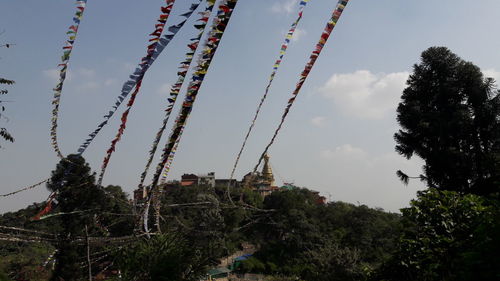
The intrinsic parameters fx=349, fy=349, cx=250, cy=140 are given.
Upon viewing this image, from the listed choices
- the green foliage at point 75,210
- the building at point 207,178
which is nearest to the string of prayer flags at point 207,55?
the green foliage at point 75,210

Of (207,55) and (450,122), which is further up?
(450,122)

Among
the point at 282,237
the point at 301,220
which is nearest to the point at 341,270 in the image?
the point at 301,220

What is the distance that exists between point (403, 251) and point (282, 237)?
38.7m

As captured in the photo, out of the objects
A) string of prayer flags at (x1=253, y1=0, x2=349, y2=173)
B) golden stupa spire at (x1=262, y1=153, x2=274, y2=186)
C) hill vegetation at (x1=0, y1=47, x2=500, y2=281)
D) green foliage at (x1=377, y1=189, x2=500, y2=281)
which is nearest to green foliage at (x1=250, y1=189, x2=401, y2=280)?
hill vegetation at (x1=0, y1=47, x2=500, y2=281)

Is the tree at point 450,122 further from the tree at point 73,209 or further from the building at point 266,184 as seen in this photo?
the building at point 266,184

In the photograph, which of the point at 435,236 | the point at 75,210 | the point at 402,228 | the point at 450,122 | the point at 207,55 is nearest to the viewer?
the point at 207,55

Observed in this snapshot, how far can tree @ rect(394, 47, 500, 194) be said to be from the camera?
584 inches

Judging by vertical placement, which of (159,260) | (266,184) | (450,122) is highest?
(266,184)

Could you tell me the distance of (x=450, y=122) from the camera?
14.9m

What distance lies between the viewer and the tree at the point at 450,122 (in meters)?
14.8

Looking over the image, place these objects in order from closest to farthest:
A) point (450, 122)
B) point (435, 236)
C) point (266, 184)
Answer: point (435, 236) < point (450, 122) < point (266, 184)

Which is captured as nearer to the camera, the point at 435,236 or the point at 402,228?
the point at 435,236

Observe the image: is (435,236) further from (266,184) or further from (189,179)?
(189,179)

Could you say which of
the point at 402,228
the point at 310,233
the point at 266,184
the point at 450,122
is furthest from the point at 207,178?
the point at 402,228
